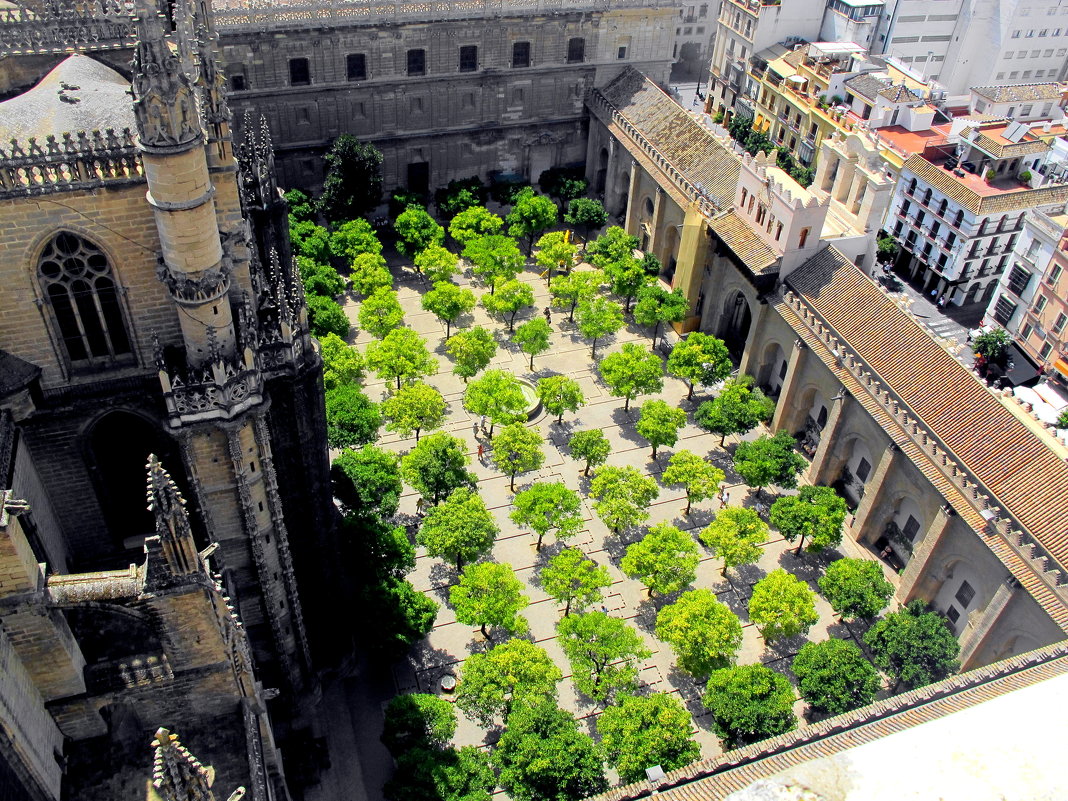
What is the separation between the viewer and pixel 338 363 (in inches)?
2213

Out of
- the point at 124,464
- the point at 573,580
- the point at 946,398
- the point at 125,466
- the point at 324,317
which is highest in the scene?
the point at 124,464

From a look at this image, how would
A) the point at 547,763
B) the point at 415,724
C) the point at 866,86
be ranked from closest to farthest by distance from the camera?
the point at 547,763, the point at 415,724, the point at 866,86

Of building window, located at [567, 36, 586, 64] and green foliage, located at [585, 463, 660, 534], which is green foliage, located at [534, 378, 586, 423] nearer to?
green foliage, located at [585, 463, 660, 534]

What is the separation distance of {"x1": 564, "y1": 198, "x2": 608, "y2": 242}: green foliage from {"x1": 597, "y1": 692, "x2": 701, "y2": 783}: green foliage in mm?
50062

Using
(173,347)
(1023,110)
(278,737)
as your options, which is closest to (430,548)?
(278,737)

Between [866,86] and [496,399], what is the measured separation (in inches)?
2173

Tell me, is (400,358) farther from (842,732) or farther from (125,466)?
(842,732)

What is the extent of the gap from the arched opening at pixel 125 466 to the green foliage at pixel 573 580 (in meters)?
19.3

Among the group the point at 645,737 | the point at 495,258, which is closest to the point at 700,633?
the point at 645,737

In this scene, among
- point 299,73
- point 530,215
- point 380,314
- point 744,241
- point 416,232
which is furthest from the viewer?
point 530,215

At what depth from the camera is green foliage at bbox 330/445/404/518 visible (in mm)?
48125

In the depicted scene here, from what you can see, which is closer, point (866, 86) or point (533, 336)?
point (533, 336)

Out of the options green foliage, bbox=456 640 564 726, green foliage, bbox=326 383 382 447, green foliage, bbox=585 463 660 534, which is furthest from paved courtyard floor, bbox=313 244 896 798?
green foliage, bbox=326 383 382 447

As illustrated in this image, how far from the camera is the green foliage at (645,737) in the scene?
120ft
